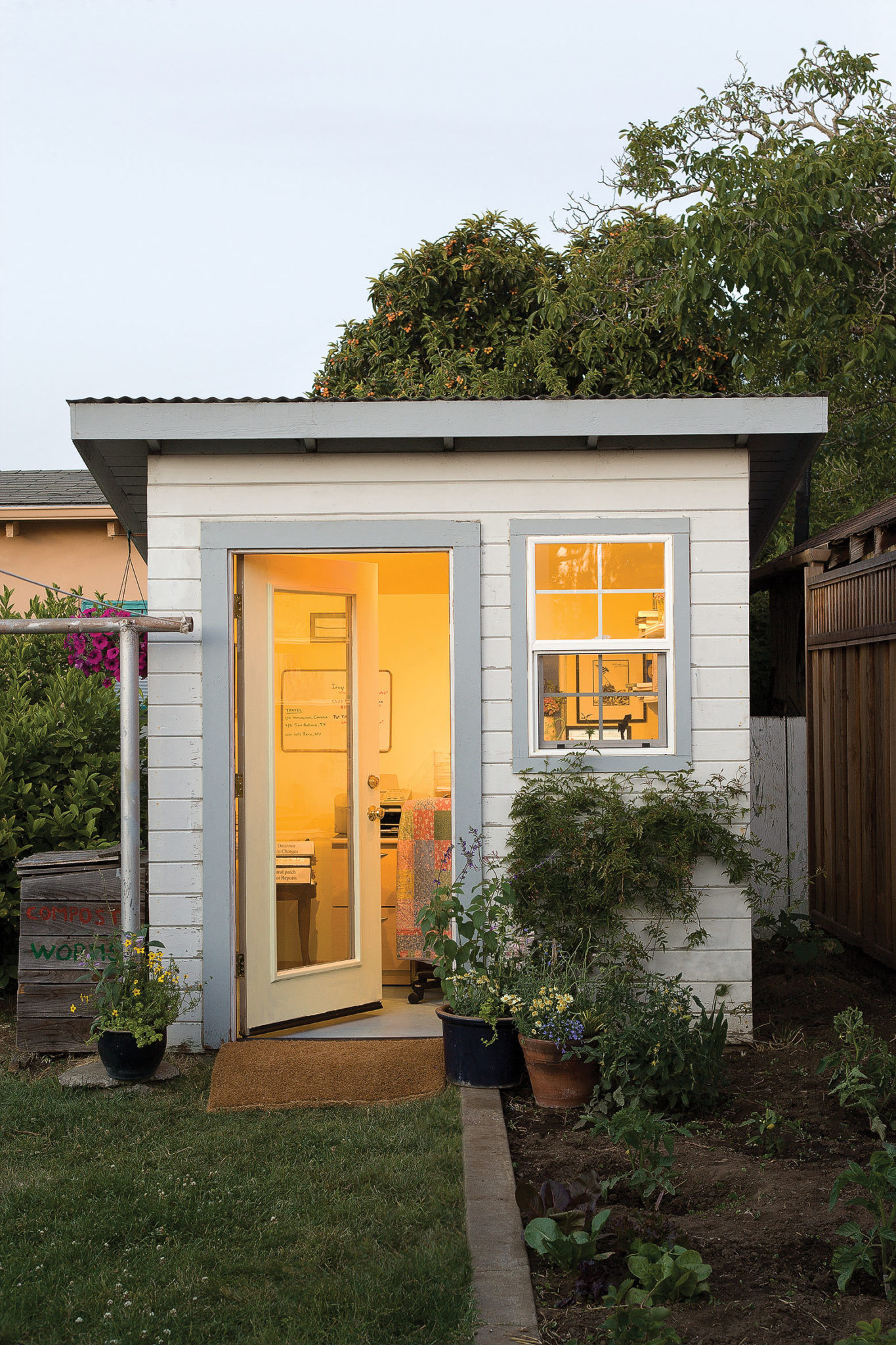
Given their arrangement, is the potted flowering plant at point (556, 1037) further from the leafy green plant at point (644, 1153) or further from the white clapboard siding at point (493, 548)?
the white clapboard siding at point (493, 548)

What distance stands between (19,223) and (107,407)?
12063mm

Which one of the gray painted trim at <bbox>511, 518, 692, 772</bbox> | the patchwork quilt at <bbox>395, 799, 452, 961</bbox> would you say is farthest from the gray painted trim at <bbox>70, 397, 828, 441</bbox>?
the patchwork quilt at <bbox>395, 799, 452, 961</bbox>

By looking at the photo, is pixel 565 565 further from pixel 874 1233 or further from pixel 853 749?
pixel 874 1233

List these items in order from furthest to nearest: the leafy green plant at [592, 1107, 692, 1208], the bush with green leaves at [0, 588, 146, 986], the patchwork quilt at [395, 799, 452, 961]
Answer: the patchwork quilt at [395, 799, 452, 961] < the bush with green leaves at [0, 588, 146, 986] < the leafy green plant at [592, 1107, 692, 1208]

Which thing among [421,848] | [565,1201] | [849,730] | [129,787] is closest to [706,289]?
[849,730]

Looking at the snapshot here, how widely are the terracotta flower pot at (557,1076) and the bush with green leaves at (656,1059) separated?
0.06 meters

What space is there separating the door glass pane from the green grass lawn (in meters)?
1.05

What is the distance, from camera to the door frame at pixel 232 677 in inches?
191

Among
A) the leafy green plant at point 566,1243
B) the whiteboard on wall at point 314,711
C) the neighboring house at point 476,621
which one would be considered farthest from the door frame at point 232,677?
the leafy green plant at point 566,1243

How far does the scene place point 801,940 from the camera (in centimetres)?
601

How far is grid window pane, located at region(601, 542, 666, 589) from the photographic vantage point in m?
4.96

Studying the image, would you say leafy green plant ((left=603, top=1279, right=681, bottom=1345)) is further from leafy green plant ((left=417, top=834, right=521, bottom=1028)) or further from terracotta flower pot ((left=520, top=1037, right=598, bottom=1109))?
leafy green plant ((left=417, top=834, right=521, bottom=1028))

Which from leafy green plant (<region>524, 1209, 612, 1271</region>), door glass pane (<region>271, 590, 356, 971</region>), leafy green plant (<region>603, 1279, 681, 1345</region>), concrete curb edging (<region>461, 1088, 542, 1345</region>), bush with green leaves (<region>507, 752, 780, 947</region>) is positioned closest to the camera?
leafy green plant (<region>603, 1279, 681, 1345</region>)

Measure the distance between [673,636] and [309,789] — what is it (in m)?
1.85
